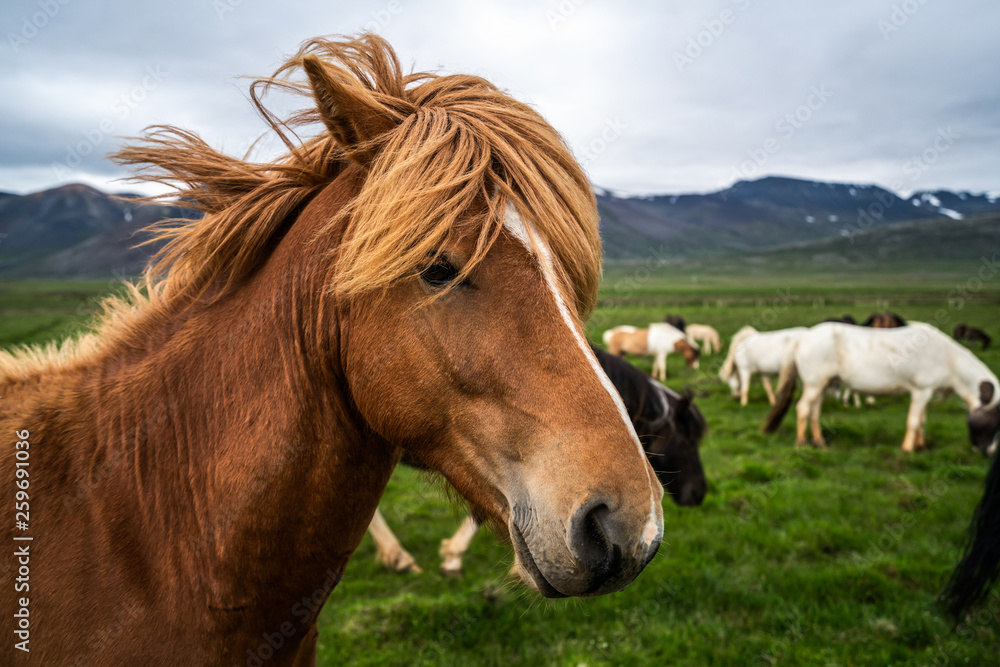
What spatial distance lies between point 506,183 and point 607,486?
95 centimetres

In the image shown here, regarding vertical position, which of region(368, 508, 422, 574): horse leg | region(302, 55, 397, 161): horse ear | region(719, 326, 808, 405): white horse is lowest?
region(368, 508, 422, 574): horse leg

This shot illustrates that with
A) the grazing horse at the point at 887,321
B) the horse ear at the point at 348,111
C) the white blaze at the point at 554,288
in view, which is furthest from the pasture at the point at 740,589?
the grazing horse at the point at 887,321

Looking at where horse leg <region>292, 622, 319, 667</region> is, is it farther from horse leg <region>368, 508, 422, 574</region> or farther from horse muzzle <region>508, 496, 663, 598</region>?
horse leg <region>368, 508, 422, 574</region>

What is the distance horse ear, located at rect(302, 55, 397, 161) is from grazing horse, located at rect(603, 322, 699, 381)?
17.6m

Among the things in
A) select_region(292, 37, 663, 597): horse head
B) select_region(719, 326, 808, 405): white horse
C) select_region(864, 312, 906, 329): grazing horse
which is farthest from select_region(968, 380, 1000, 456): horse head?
select_region(292, 37, 663, 597): horse head

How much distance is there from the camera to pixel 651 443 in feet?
21.0

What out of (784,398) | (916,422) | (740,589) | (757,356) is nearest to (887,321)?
(757,356)

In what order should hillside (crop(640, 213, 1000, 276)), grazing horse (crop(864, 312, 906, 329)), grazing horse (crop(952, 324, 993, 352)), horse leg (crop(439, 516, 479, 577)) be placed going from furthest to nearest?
hillside (crop(640, 213, 1000, 276)), grazing horse (crop(952, 324, 993, 352)), grazing horse (crop(864, 312, 906, 329)), horse leg (crop(439, 516, 479, 577))

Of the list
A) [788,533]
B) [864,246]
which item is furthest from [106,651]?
[864,246]

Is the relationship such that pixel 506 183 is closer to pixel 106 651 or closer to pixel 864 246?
pixel 106 651

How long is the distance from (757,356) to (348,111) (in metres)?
14.8

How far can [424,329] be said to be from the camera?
5.04 ft

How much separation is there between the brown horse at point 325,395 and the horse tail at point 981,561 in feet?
16.2

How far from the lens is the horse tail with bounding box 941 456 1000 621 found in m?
4.37
